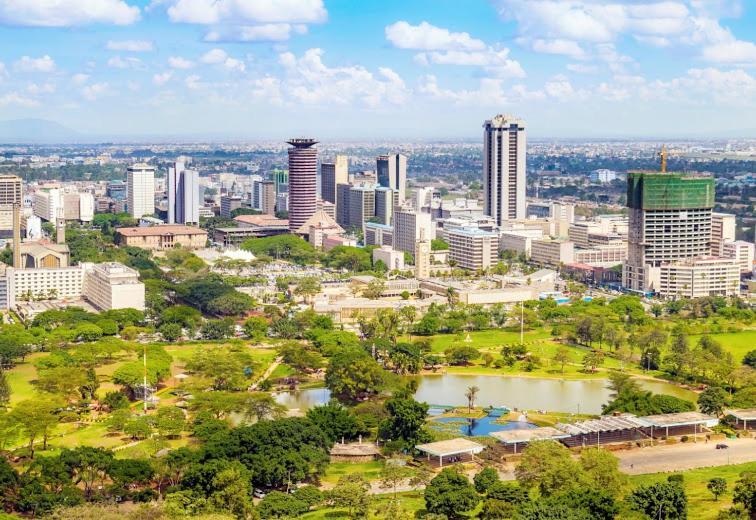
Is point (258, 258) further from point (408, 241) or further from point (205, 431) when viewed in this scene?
point (205, 431)

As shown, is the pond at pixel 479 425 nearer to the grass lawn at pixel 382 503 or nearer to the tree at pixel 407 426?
the tree at pixel 407 426

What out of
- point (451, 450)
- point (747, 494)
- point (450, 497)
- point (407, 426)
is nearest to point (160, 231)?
point (407, 426)

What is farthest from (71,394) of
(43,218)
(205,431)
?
(43,218)

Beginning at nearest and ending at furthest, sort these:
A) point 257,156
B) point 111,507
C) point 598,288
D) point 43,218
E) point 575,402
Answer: point 111,507 → point 575,402 → point 598,288 → point 43,218 → point 257,156

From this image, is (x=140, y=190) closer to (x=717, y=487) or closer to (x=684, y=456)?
(x=684, y=456)

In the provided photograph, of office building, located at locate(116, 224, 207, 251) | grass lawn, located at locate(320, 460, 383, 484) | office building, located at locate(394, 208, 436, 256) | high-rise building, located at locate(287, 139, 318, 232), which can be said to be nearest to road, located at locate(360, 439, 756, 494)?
grass lawn, located at locate(320, 460, 383, 484)

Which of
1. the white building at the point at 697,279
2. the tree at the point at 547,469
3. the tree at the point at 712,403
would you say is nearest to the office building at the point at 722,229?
the white building at the point at 697,279

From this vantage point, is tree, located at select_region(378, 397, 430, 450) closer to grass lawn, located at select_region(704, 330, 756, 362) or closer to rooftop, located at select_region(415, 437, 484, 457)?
rooftop, located at select_region(415, 437, 484, 457)
